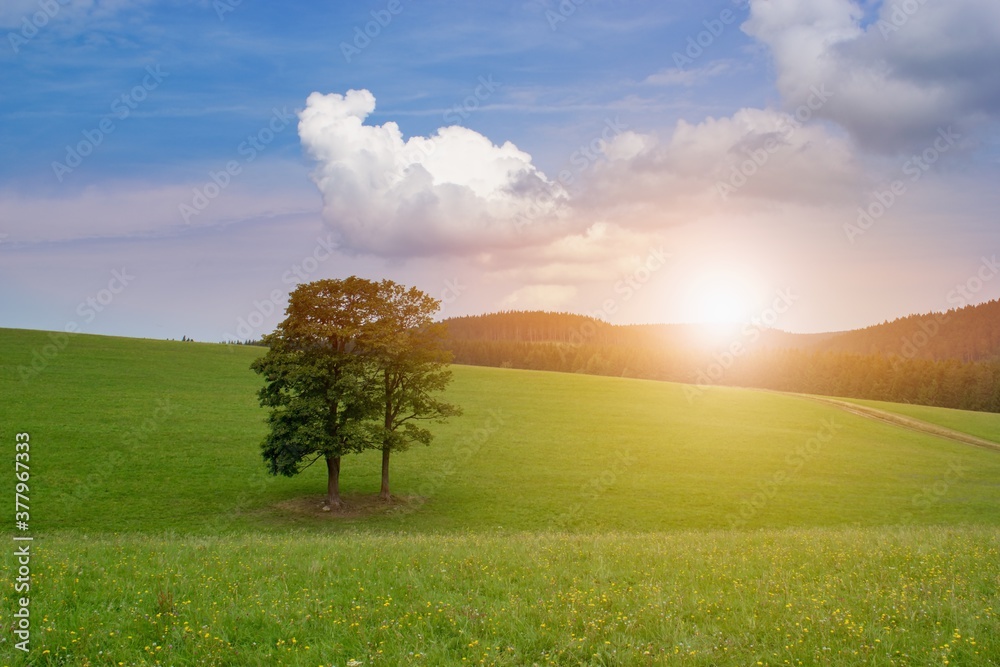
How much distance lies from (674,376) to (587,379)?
239ft

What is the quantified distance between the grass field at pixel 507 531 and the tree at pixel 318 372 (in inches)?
178

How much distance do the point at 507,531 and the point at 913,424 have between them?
74.7 metres

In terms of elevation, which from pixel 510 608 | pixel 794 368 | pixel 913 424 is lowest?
pixel 913 424

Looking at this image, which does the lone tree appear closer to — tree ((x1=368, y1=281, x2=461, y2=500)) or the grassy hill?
tree ((x1=368, y1=281, x2=461, y2=500))

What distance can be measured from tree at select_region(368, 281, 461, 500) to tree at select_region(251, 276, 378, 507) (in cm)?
118

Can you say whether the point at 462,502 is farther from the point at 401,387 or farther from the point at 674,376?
the point at 674,376

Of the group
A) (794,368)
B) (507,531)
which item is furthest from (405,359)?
(794,368)

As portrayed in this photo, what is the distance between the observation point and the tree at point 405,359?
3816 cm

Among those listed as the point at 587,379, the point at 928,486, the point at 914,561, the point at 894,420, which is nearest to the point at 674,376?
the point at 587,379

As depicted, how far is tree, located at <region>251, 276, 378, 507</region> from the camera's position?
36.0 m

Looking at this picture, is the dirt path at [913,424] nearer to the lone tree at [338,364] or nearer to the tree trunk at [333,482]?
the lone tree at [338,364]

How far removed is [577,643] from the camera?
27.7 ft

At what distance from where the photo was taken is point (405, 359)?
1543 inches

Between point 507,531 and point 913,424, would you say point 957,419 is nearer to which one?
point 913,424
